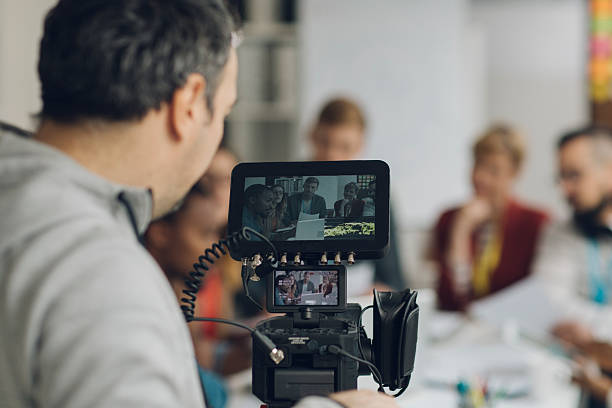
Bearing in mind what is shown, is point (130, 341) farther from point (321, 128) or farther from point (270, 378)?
point (321, 128)

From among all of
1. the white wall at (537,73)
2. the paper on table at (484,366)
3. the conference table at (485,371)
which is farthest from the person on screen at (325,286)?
the white wall at (537,73)

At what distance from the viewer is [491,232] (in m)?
3.05

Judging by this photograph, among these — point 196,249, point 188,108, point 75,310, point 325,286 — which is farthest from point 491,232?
point 75,310

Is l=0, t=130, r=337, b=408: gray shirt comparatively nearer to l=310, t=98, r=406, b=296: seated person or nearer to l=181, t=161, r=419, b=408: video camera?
l=181, t=161, r=419, b=408: video camera

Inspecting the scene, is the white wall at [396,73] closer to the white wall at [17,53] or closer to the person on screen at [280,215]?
the white wall at [17,53]

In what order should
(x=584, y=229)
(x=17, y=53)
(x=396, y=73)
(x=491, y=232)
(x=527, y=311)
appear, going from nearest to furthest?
(x=527, y=311)
(x=17, y=53)
(x=584, y=229)
(x=491, y=232)
(x=396, y=73)

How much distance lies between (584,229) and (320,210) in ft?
6.60

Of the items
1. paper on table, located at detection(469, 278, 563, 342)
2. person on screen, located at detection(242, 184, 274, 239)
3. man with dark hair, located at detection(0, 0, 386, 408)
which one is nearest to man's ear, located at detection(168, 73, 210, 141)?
man with dark hair, located at detection(0, 0, 386, 408)

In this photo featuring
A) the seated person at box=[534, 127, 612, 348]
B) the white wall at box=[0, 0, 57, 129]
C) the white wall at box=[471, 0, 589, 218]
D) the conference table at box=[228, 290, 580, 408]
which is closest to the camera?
the conference table at box=[228, 290, 580, 408]

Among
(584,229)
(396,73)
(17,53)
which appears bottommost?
(584,229)

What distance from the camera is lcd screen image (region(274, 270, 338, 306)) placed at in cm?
84

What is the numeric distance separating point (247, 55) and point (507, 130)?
1796 mm

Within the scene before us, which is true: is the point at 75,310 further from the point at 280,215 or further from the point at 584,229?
the point at 584,229

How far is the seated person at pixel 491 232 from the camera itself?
2910 mm
